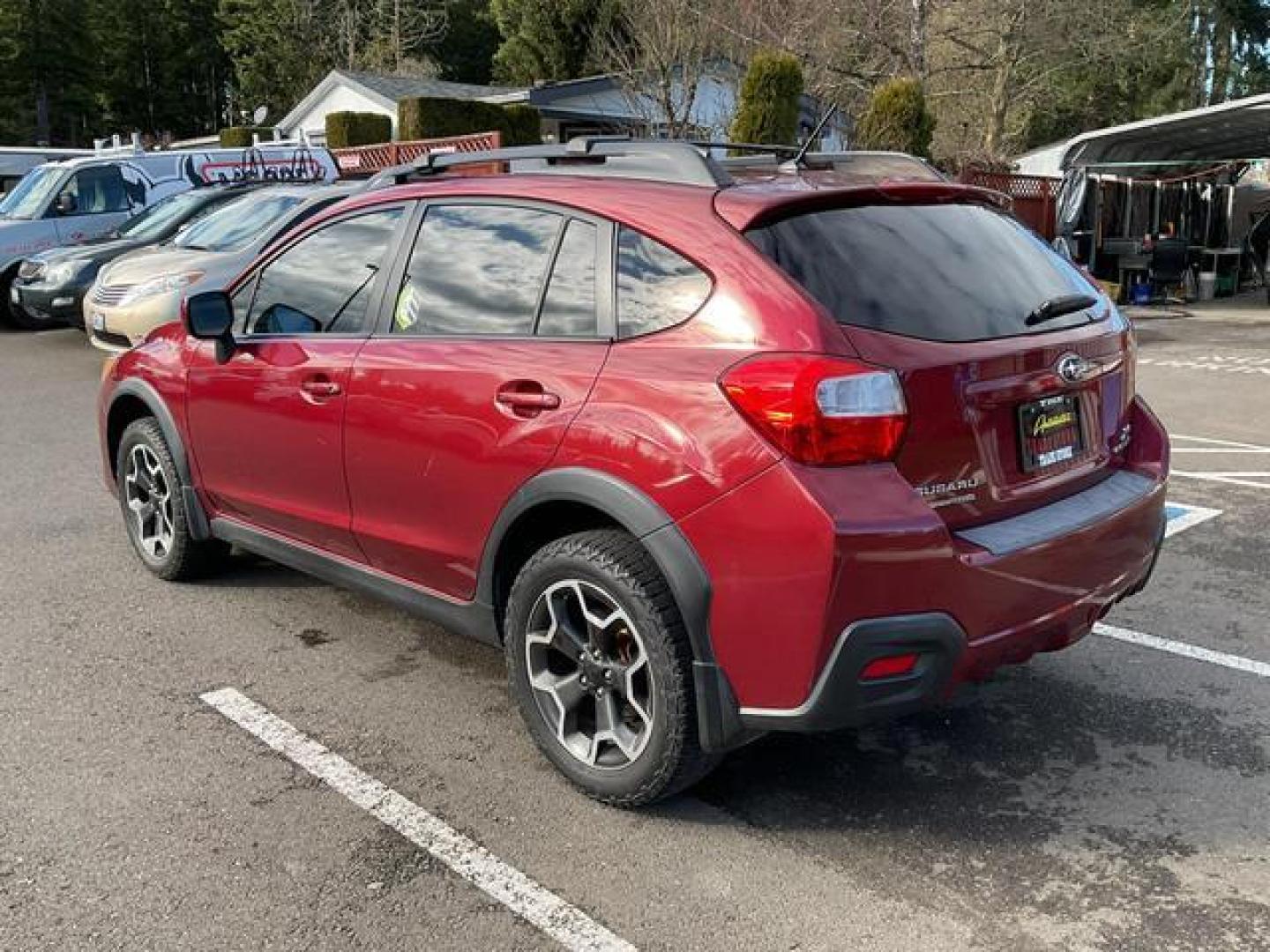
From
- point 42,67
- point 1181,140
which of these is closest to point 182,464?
point 1181,140

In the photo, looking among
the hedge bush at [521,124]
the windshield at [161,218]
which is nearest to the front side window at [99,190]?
the windshield at [161,218]

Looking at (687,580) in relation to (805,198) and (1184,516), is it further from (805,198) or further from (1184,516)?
(1184,516)

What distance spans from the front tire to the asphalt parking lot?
0.50 feet

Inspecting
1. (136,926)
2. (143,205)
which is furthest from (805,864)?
(143,205)

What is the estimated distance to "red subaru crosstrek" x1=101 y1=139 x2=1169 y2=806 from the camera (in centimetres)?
271

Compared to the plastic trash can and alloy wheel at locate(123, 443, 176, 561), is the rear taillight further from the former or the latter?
the plastic trash can

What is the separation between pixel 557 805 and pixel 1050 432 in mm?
1683

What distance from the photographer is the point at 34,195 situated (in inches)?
586

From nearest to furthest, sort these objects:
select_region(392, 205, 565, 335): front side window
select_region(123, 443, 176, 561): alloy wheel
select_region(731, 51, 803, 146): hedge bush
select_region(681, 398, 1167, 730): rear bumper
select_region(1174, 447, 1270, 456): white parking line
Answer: select_region(681, 398, 1167, 730): rear bumper
select_region(392, 205, 565, 335): front side window
select_region(123, 443, 176, 561): alloy wheel
select_region(1174, 447, 1270, 456): white parking line
select_region(731, 51, 803, 146): hedge bush

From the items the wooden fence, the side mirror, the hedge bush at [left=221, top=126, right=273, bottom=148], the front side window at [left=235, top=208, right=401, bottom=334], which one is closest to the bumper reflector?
the front side window at [left=235, top=208, right=401, bottom=334]

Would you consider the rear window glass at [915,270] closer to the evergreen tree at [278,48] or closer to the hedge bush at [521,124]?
the hedge bush at [521,124]

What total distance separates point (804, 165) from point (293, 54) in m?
50.2

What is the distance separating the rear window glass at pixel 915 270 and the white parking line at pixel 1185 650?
5.10 ft

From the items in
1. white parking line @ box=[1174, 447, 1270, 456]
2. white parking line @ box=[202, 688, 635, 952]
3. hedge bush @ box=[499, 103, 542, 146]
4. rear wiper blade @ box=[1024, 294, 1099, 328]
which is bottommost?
white parking line @ box=[1174, 447, 1270, 456]
